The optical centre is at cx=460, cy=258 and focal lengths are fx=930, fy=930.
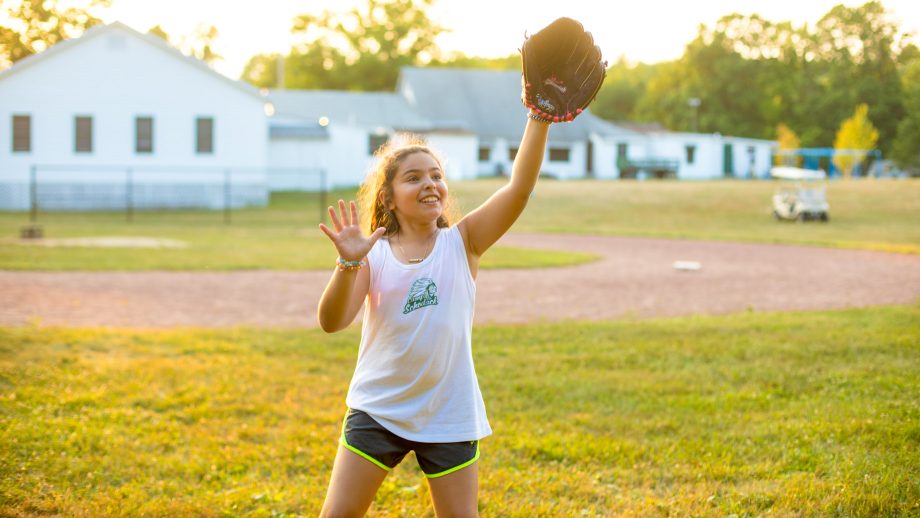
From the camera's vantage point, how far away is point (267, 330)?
891cm

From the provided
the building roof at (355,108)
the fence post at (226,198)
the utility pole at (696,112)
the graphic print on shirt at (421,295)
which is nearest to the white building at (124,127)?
the fence post at (226,198)

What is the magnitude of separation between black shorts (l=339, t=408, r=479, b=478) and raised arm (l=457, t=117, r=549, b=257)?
692mm

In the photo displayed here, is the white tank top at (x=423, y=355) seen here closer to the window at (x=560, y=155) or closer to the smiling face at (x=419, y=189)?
the smiling face at (x=419, y=189)

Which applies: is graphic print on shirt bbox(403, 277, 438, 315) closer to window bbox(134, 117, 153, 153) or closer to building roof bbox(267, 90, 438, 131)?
window bbox(134, 117, 153, 153)

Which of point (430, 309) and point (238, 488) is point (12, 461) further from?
point (430, 309)

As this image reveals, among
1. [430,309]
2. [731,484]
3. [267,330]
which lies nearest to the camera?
[430,309]

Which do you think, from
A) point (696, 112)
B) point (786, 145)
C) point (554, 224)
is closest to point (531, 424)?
point (554, 224)

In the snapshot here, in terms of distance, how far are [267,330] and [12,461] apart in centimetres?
432

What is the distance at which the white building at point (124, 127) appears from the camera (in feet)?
112

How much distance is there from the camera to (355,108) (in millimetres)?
52094

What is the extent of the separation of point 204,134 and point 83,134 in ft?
14.4

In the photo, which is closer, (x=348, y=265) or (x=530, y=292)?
(x=348, y=265)

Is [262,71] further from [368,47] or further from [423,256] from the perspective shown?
[423,256]

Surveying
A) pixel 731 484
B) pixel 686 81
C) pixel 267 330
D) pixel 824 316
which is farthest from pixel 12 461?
pixel 686 81
